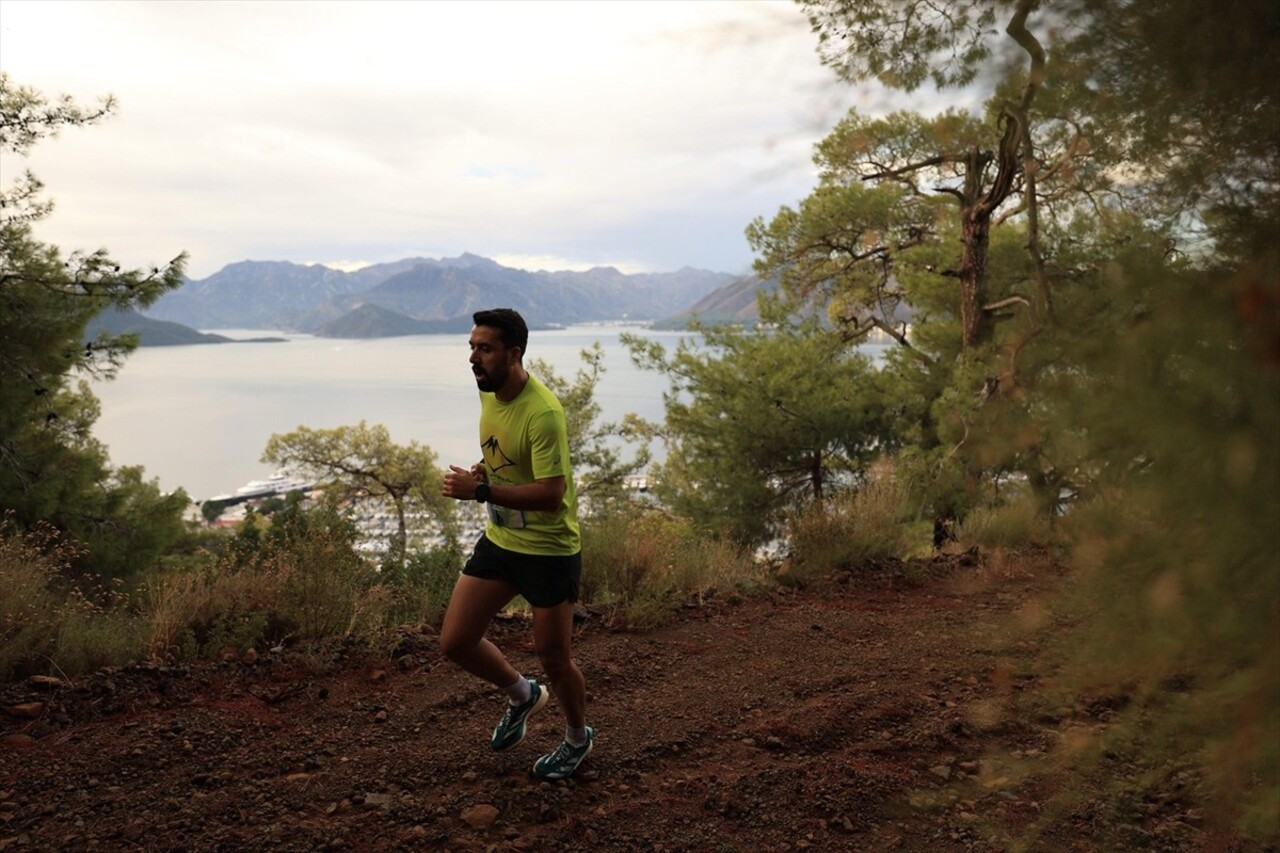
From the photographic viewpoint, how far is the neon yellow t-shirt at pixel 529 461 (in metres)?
3.39

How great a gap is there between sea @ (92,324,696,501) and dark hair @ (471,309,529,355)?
1027 centimetres

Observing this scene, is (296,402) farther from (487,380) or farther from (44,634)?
(487,380)

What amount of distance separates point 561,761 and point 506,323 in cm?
188

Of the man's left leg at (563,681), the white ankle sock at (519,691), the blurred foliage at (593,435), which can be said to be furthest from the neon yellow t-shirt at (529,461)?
the blurred foliage at (593,435)

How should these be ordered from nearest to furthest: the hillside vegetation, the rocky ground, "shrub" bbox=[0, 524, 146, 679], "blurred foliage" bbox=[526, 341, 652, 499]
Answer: the hillside vegetation < the rocky ground < "shrub" bbox=[0, 524, 146, 679] < "blurred foliage" bbox=[526, 341, 652, 499]

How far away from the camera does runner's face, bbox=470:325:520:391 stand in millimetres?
3463

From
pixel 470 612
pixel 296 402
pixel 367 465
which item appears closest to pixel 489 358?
pixel 470 612

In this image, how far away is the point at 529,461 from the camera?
11.6 ft

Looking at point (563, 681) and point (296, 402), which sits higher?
point (563, 681)

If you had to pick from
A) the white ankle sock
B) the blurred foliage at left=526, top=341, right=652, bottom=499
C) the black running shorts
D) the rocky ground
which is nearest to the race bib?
the black running shorts

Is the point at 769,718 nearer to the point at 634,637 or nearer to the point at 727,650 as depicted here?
the point at 727,650

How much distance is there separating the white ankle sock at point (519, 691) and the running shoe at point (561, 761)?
0.99ft

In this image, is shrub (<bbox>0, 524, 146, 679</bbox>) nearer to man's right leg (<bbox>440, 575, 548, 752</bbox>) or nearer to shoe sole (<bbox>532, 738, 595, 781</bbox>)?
man's right leg (<bbox>440, 575, 548, 752</bbox>)

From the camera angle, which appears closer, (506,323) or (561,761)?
(506,323)
